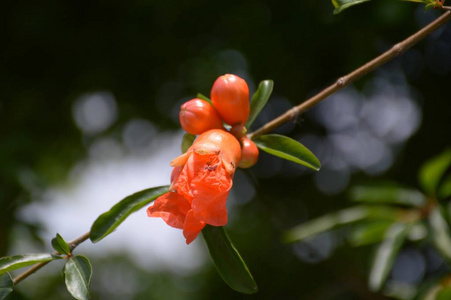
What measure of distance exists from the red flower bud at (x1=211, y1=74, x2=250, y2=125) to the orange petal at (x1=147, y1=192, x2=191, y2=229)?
22cm

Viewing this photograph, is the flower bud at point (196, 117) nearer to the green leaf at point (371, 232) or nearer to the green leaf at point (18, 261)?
the green leaf at point (18, 261)

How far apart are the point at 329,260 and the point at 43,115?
1748 mm

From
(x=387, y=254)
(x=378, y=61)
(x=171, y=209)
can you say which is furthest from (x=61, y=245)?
(x=387, y=254)

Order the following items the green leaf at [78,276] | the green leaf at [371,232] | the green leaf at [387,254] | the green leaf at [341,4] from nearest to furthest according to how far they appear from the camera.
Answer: the green leaf at [78,276]
the green leaf at [341,4]
the green leaf at [387,254]
the green leaf at [371,232]

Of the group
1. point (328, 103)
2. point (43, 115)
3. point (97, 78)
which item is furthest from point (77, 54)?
point (328, 103)

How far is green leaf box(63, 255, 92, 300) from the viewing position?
0.83 m

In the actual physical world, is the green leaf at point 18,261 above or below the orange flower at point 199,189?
below

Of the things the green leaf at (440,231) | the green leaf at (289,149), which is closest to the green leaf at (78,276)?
the green leaf at (289,149)

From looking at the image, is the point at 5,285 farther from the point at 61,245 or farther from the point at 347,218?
the point at 347,218

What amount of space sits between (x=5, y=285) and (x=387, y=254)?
50.5 inches

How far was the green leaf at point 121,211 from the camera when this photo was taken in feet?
2.97

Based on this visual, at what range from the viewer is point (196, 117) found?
0.99 metres

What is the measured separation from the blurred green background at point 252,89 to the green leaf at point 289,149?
1248 mm

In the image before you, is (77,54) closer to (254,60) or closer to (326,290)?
(254,60)
